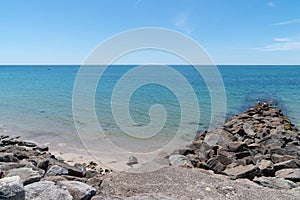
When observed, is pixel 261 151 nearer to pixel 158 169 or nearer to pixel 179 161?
pixel 179 161

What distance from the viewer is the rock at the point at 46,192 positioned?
3533 millimetres

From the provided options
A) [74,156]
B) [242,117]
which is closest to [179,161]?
[74,156]

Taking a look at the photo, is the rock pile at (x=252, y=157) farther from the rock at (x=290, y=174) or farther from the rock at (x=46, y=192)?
the rock at (x=46, y=192)

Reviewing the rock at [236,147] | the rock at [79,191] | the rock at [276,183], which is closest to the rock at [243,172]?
the rock at [276,183]

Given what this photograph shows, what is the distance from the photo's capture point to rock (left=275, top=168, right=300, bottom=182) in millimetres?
5407

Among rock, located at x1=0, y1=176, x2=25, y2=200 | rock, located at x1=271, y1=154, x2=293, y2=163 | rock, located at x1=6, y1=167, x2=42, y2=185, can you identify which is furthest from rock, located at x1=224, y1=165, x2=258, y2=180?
rock, located at x1=0, y1=176, x2=25, y2=200

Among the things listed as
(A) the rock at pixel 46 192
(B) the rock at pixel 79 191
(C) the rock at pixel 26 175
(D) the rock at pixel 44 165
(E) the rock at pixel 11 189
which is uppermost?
(E) the rock at pixel 11 189

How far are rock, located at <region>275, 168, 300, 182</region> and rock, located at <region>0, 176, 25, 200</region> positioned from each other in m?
4.55

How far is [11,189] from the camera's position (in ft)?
9.75

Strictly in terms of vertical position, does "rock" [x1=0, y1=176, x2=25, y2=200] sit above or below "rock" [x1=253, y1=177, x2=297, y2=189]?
above

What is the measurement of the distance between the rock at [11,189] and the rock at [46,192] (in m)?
0.46

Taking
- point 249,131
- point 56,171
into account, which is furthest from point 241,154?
point 56,171

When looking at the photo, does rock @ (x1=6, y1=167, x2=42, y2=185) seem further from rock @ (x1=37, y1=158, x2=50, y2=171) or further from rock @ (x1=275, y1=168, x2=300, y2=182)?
rock @ (x1=275, y1=168, x2=300, y2=182)

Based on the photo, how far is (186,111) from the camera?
17.9 m
